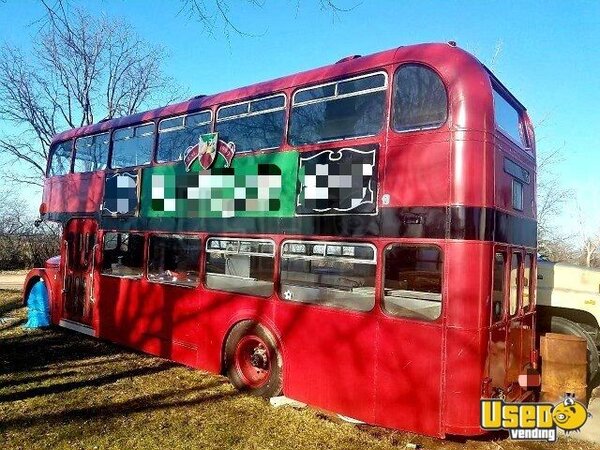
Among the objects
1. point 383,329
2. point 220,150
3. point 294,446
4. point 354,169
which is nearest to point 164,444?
point 294,446

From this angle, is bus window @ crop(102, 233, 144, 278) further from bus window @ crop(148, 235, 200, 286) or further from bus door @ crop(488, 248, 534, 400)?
bus door @ crop(488, 248, 534, 400)

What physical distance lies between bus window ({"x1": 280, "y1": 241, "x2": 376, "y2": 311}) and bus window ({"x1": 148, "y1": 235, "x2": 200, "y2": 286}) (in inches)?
72.2

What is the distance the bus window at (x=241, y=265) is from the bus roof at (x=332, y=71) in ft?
6.84

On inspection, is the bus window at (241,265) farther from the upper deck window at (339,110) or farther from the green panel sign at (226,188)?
the upper deck window at (339,110)

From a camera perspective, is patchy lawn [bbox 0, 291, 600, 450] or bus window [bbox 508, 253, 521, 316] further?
bus window [bbox 508, 253, 521, 316]

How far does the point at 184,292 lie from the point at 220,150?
7.42ft

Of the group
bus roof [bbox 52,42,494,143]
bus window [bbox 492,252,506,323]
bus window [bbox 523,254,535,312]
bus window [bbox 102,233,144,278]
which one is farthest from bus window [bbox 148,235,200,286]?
bus window [bbox 523,254,535,312]

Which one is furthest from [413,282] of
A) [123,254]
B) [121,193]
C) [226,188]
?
[121,193]

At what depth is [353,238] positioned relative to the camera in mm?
5125

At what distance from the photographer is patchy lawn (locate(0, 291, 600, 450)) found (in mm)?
4668

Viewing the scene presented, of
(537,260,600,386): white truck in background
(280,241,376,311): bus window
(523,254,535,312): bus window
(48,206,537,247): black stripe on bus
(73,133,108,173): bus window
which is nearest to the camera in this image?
(48,206,537,247): black stripe on bus

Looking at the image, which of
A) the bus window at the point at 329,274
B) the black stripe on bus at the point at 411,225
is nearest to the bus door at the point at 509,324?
the black stripe on bus at the point at 411,225

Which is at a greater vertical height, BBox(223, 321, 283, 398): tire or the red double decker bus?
the red double decker bus

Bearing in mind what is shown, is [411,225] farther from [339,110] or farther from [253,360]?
[253,360]
